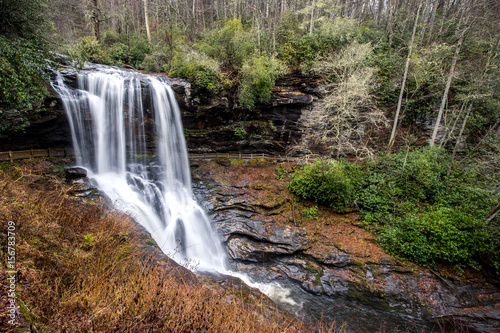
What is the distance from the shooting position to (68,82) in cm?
1027

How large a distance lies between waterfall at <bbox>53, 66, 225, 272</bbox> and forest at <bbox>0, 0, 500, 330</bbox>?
1705 millimetres

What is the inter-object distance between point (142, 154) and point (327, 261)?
497 inches

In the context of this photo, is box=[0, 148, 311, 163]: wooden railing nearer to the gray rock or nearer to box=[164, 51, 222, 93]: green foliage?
the gray rock

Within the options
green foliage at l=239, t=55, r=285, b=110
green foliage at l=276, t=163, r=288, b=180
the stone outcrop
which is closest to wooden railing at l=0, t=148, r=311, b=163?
the stone outcrop

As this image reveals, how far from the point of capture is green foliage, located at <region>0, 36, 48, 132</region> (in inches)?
243

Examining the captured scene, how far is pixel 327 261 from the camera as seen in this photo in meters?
9.24

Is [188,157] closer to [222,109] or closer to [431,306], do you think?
[222,109]

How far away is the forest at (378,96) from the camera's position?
26.8 ft

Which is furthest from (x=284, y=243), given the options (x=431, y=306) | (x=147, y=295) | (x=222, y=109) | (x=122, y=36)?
(x=122, y=36)

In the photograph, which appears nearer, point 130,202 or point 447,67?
point 130,202

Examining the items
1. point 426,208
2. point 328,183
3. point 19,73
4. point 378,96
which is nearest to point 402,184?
point 426,208

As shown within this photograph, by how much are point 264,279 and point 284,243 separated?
2.07 meters

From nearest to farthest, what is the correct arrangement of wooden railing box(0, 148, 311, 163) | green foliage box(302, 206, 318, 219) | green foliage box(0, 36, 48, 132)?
green foliage box(0, 36, 48, 132) → wooden railing box(0, 148, 311, 163) → green foliage box(302, 206, 318, 219)

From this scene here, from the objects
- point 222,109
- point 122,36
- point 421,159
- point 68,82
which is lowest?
point 421,159
